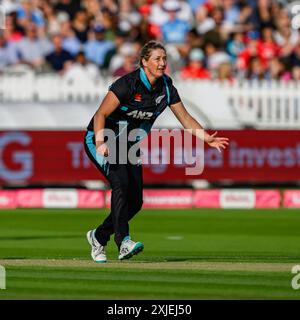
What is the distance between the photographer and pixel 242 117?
2191cm

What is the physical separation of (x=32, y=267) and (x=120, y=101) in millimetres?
1704

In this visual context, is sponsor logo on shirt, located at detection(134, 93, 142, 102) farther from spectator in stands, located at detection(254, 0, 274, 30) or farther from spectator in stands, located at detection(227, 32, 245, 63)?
spectator in stands, located at detection(254, 0, 274, 30)

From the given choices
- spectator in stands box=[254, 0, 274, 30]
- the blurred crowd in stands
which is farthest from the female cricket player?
spectator in stands box=[254, 0, 274, 30]

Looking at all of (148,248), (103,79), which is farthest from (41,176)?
(148,248)

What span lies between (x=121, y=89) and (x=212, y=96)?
10888mm

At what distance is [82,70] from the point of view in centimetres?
2227

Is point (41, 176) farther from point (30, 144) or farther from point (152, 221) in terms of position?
point (152, 221)

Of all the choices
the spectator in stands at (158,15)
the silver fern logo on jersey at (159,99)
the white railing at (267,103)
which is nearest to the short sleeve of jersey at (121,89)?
the silver fern logo on jersey at (159,99)

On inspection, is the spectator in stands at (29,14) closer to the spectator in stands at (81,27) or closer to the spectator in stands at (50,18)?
the spectator in stands at (50,18)

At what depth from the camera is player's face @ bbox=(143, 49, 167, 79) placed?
35.1ft

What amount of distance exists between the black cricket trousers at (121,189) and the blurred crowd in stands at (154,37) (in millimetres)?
10752

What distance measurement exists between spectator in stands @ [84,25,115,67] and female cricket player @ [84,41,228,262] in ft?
38.7

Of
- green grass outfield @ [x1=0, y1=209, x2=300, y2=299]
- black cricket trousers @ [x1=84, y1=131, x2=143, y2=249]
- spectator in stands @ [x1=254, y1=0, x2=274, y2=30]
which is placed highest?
spectator in stands @ [x1=254, y1=0, x2=274, y2=30]

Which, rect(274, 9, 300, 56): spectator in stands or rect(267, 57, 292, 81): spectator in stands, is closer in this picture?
rect(267, 57, 292, 81): spectator in stands
